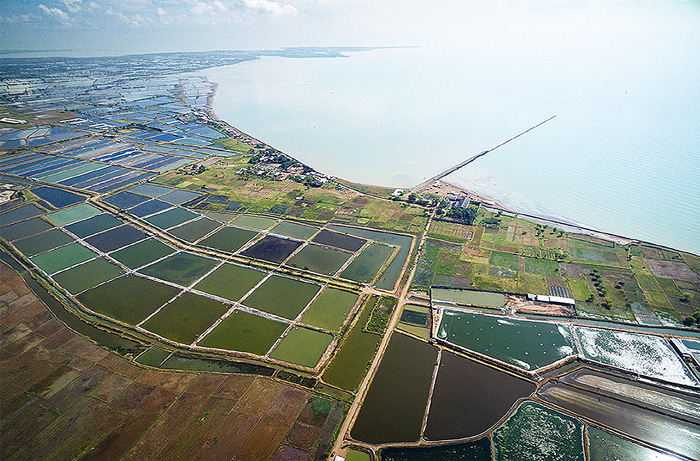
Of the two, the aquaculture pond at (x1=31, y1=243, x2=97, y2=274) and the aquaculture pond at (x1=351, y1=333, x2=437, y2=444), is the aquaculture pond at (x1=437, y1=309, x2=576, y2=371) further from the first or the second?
the aquaculture pond at (x1=31, y1=243, x2=97, y2=274)

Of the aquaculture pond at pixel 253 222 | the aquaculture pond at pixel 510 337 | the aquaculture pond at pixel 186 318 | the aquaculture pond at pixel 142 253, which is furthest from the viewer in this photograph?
the aquaculture pond at pixel 253 222

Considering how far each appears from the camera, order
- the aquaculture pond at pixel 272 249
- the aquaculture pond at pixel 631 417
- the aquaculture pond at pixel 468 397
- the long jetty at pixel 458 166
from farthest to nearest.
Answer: the long jetty at pixel 458 166, the aquaculture pond at pixel 272 249, the aquaculture pond at pixel 468 397, the aquaculture pond at pixel 631 417

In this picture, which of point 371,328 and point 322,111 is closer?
point 371,328

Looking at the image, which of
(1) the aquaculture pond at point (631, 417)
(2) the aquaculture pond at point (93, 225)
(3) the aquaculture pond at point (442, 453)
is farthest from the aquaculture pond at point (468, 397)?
(2) the aquaculture pond at point (93, 225)

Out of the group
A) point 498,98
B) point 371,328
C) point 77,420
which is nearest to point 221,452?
point 77,420

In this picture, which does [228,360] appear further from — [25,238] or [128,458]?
[25,238]

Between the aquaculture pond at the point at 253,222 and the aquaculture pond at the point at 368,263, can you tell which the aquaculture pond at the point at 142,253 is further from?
the aquaculture pond at the point at 368,263

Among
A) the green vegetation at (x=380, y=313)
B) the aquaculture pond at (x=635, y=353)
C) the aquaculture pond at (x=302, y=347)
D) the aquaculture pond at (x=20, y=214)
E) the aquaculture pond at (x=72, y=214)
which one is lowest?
the aquaculture pond at (x=20, y=214)

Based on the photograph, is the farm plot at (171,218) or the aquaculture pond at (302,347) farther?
the farm plot at (171,218)
